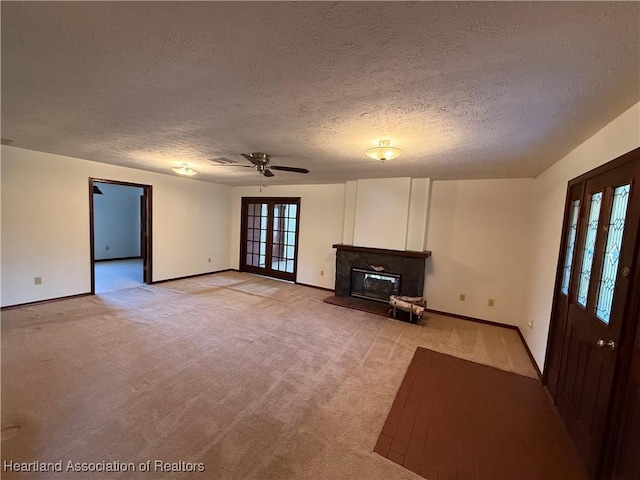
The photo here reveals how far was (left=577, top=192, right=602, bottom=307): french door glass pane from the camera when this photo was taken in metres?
1.96

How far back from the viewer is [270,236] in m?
6.57

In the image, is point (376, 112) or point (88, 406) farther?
point (88, 406)

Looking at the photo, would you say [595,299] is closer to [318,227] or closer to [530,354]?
[530,354]

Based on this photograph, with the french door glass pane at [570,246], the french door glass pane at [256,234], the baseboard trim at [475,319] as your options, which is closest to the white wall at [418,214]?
the baseboard trim at [475,319]

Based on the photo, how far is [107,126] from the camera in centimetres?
249

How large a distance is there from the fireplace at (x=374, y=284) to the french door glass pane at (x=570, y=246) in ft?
7.70

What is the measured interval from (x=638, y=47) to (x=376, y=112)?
3.96ft

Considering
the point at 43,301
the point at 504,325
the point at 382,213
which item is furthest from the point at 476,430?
the point at 43,301

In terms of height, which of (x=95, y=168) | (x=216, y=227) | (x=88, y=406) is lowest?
(x=88, y=406)

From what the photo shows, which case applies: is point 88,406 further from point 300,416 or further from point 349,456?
point 349,456

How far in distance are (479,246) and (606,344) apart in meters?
2.84

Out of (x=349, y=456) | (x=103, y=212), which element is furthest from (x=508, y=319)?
(x=103, y=212)

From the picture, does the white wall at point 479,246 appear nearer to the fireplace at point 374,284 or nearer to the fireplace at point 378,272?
the fireplace at point 378,272

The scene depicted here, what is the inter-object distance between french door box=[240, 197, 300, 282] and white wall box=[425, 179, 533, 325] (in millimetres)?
3035
